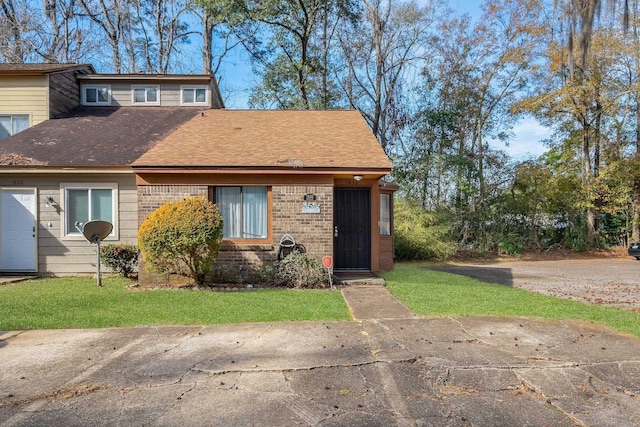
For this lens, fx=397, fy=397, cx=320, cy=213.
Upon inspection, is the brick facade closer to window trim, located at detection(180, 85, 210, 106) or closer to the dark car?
window trim, located at detection(180, 85, 210, 106)

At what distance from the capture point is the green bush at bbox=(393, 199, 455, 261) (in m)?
14.5

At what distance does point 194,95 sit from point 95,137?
4.24 metres

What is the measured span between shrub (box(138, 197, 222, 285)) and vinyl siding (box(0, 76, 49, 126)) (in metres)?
8.02

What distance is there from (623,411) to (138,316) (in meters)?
5.92

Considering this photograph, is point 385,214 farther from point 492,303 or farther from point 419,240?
point 492,303

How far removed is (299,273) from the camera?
8258 millimetres

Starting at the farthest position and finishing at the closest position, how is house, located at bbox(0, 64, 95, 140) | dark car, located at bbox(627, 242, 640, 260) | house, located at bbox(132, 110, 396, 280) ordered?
1. dark car, located at bbox(627, 242, 640, 260)
2. house, located at bbox(0, 64, 95, 140)
3. house, located at bbox(132, 110, 396, 280)

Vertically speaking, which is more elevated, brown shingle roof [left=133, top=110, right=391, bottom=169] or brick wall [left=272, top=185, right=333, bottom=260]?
brown shingle roof [left=133, top=110, right=391, bottom=169]

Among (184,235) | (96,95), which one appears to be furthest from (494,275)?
(96,95)

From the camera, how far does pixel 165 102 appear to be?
14.5 m

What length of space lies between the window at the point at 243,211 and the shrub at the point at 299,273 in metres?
0.98

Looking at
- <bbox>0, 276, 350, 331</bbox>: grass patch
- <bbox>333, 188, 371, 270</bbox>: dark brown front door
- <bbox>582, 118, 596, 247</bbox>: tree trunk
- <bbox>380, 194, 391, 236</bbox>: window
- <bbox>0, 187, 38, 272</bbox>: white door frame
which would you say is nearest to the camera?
<bbox>0, 276, 350, 331</bbox>: grass patch

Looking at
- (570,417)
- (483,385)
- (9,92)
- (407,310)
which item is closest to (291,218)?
(407,310)

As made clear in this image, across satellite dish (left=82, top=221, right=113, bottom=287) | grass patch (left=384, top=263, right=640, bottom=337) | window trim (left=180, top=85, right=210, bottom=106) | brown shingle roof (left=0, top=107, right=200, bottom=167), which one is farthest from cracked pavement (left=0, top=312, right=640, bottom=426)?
window trim (left=180, top=85, right=210, bottom=106)
